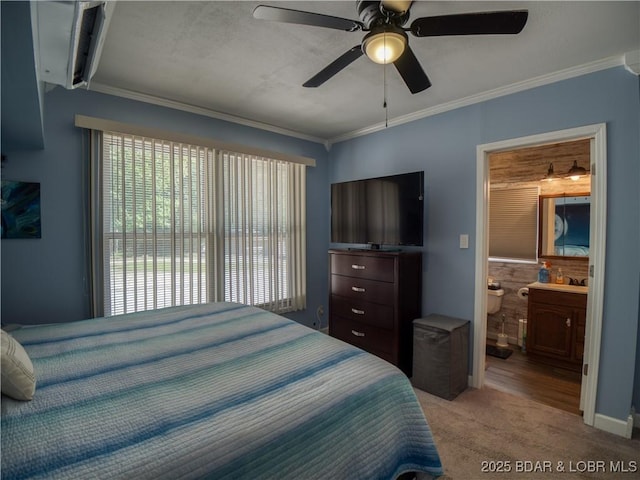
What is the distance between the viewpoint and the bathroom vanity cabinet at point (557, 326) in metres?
2.99

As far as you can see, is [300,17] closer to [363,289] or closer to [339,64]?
[339,64]

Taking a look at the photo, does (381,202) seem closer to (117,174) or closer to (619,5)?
(619,5)

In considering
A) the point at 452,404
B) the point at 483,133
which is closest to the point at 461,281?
the point at 452,404

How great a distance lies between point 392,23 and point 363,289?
2.26 metres

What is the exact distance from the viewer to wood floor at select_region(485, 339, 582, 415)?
2.54 m

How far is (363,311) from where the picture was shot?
10.2ft

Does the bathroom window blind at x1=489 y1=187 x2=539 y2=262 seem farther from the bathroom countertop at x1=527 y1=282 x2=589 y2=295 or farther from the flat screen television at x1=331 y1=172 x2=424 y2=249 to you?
the flat screen television at x1=331 y1=172 x2=424 y2=249

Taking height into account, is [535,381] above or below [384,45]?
below

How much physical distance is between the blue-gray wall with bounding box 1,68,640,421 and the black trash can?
1.04 ft

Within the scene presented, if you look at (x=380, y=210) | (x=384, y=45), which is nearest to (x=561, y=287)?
(x=380, y=210)

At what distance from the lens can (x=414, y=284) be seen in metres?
3.02

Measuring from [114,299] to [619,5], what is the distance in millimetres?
3855

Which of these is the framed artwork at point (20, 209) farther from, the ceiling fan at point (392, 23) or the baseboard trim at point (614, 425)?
the baseboard trim at point (614, 425)

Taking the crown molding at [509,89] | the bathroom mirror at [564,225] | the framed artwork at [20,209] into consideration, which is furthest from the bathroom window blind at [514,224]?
the framed artwork at [20,209]
